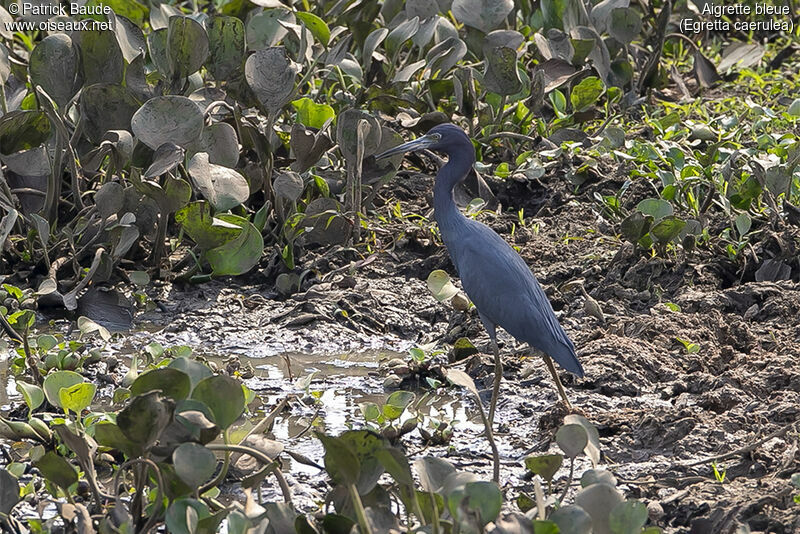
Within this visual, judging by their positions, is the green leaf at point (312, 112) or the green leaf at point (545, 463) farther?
the green leaf at point (312, 112)

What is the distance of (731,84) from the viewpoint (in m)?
7.21

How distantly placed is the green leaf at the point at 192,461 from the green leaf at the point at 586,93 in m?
4.10

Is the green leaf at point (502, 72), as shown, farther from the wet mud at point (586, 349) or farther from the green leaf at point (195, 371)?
the green leaf at point (195, 371)

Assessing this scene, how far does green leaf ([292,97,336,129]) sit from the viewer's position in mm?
5612

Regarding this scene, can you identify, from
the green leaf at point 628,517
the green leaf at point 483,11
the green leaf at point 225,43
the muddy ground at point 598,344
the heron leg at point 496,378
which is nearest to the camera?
the green leaf at point 628,517

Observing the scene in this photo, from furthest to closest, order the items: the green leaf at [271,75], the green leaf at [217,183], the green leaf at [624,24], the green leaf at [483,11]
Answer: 1. the green leaf at [624,24]
2. the green leaf at [483,11]
3. the green leaf at [271,75]
4. the green leaf at [217,183]

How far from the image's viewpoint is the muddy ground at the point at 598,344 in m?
3.48

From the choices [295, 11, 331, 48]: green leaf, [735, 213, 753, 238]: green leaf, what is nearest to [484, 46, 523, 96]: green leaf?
[295, 11, 331, 48]: green leaf

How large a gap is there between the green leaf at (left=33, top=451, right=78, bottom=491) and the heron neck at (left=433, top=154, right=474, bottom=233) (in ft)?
6.96

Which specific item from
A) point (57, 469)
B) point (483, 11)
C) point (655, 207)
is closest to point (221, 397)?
point (57, 469)

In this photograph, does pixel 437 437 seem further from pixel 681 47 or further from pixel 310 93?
pixel 681 47

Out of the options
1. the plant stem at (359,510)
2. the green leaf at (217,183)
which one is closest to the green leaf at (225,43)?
the green leaf at (217,183)

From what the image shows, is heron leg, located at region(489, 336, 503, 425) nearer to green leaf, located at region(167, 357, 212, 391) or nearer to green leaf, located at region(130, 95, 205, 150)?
green leaf, located at region(167, 357, 212, 391)

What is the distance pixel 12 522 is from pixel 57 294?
1.93 m
